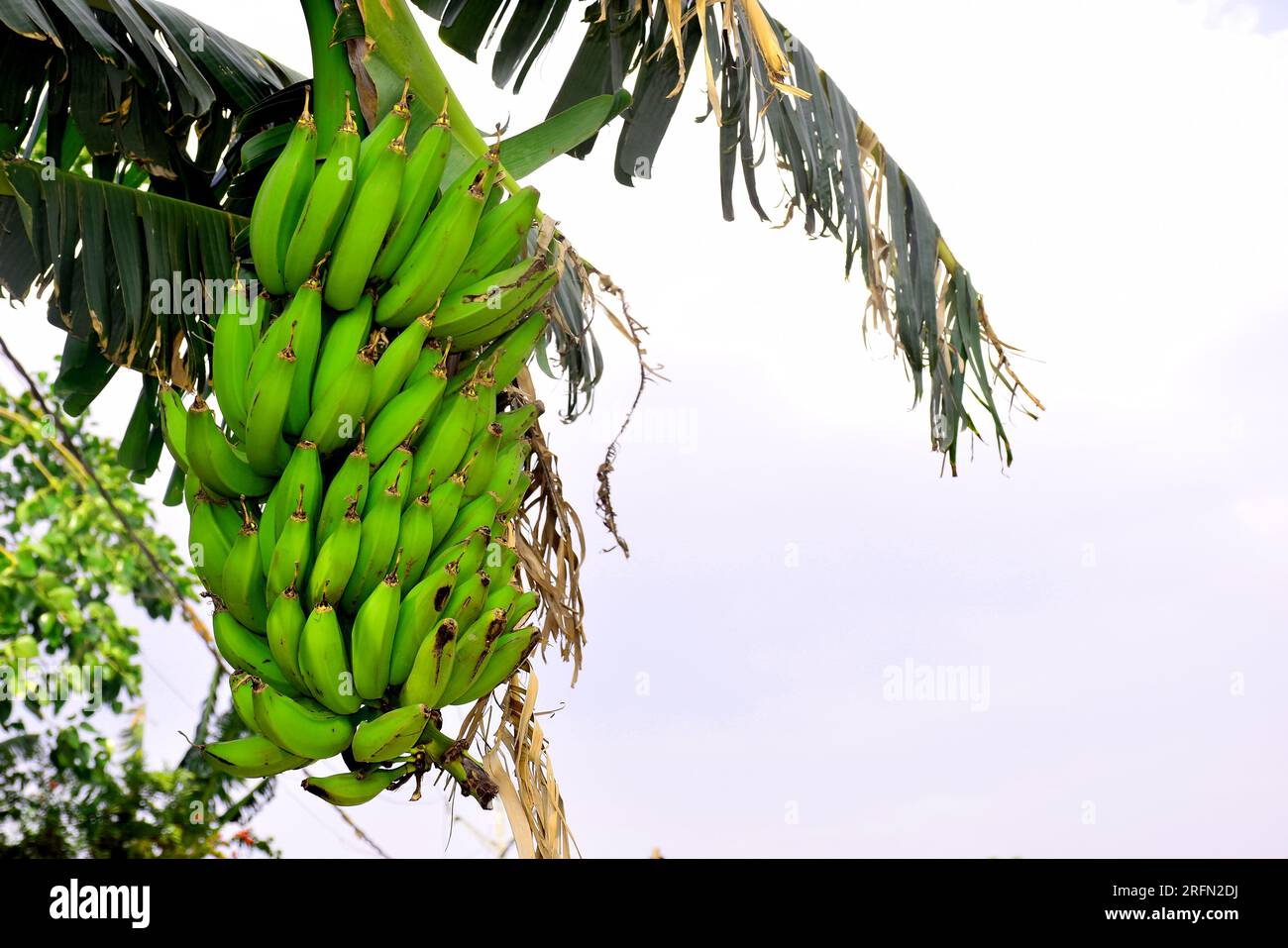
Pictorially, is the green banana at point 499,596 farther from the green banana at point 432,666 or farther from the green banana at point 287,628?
the green banana at point 287,628

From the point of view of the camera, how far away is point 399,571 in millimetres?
1177

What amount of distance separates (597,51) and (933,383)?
1.10 meters

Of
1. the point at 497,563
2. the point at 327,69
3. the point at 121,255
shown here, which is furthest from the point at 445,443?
the point at 121,255

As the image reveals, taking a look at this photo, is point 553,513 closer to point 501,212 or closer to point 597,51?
point 501,212

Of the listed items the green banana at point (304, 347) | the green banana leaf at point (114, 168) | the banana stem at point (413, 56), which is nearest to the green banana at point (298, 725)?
the green banana at point (304, 347)

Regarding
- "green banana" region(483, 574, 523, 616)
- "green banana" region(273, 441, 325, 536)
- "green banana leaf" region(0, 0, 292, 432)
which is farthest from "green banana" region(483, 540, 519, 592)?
"green banana leaf" region(0, 0, 292, 432)

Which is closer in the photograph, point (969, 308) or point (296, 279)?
point (296, 279)

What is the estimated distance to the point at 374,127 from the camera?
1376 mm

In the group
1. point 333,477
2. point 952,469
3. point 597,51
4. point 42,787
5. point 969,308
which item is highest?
point 597,51

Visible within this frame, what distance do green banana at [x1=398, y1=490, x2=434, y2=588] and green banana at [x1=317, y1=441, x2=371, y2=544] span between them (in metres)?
0.06

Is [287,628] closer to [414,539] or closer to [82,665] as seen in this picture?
[414,539]

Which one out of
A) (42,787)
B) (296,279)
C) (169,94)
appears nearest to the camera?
(296,279)
